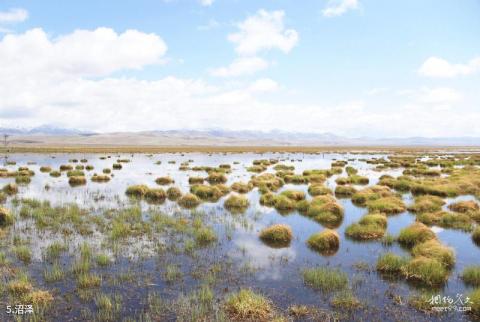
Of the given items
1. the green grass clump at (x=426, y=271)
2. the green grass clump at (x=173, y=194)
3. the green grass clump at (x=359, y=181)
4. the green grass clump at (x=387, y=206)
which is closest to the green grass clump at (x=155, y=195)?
the green grass clump at (x=173, y=194)

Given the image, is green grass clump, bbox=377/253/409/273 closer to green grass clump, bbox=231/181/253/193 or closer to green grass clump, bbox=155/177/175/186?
green grass clump, bbox=231/181/253/193

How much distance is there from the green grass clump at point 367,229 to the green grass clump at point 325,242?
6.96 ft

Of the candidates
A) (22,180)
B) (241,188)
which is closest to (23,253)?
(241,188)

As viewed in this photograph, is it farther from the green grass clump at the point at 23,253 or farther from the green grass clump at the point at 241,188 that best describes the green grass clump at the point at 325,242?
the green grass clump at the point at 241,188

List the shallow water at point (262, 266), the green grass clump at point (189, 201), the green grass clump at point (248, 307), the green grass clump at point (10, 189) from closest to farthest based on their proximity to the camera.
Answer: the green grass clump at point (248, 307) → the shallow water at point (262, 266) → the green grass clump at point (189, 201) → the green grass clump at point (10, 189)

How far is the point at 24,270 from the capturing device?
1242 cm

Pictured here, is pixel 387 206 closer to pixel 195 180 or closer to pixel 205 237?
pixel 205 237

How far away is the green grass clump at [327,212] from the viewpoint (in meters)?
21.8

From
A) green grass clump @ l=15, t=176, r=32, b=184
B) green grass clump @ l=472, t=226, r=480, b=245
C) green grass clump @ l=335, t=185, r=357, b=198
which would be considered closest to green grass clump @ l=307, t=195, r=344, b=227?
green grass clump @ l=472, t=226, r=480, b=245

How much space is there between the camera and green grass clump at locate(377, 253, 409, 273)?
43.3 ft

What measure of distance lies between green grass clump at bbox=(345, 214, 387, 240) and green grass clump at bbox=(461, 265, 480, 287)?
543cm

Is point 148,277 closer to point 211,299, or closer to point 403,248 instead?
point 211,299

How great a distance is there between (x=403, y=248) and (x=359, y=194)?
42.8ft

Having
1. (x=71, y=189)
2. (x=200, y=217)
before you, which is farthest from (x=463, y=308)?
(x=71, y=189)
